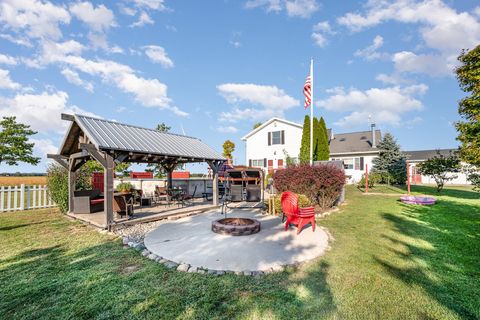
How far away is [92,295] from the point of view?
336 cm

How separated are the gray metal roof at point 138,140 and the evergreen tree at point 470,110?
10.5 metres

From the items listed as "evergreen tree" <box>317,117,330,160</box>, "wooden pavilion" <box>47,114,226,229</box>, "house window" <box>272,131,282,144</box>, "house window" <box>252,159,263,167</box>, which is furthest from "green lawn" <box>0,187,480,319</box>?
"house window" <box>252,159,263,167</box>

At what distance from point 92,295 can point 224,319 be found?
2091 mm

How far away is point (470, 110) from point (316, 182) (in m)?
7.81

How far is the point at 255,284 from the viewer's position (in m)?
3.66

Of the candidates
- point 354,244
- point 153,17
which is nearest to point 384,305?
point 354,244

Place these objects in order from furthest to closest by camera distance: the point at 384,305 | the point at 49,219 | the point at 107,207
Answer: the point at 49,219, the point at 107,207, the point at 384,305

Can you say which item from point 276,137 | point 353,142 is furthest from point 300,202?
point 353,142

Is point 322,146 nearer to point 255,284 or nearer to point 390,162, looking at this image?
point 390,162

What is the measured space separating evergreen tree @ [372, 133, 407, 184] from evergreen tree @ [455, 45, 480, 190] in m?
12.1

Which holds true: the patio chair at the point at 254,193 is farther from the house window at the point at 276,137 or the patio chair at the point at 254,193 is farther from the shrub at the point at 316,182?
the house window at the point at 276,137

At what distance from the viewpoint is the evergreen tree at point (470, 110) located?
876cm

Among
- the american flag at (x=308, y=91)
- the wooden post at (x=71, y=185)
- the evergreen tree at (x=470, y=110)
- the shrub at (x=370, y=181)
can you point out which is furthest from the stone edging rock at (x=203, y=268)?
the shrub at (x=370, y=181)

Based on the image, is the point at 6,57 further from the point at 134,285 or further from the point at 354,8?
the point at 354,8
